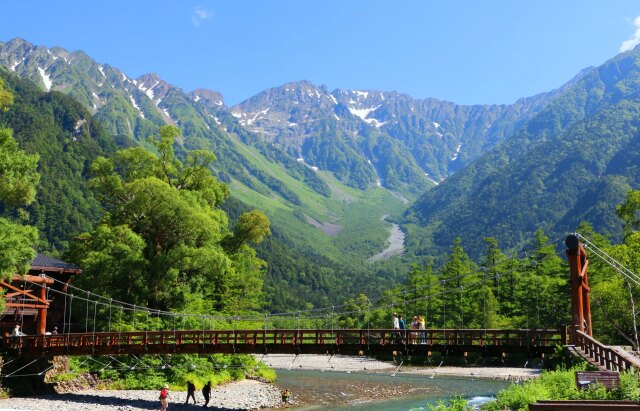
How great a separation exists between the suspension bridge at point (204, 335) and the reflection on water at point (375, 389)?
375cm

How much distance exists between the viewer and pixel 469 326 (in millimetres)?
60312

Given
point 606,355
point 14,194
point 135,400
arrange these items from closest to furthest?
point 606,355
point 14,194
point 135,400

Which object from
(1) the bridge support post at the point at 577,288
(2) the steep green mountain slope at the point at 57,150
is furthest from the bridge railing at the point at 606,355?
(2) the steep green mountain slope at the point at 57,150

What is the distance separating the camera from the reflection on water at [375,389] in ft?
115

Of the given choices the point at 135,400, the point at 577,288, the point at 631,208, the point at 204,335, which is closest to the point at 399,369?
the point at 631,208

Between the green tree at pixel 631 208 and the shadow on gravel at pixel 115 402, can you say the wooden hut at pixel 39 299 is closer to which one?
the shadow on gravel at pixel 115 402

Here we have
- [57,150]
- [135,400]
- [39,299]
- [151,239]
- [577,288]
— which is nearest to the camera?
[577,288]

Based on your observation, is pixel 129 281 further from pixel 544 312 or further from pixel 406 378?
pixel 544 312

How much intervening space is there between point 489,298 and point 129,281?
3606 cm

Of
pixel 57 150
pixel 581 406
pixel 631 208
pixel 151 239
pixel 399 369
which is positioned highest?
pixel 57 150

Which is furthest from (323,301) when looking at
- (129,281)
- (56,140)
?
(129,281)

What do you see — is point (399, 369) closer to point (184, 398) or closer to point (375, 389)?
point (375, 389)

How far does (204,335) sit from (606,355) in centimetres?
2051

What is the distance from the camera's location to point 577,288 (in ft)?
82.0
